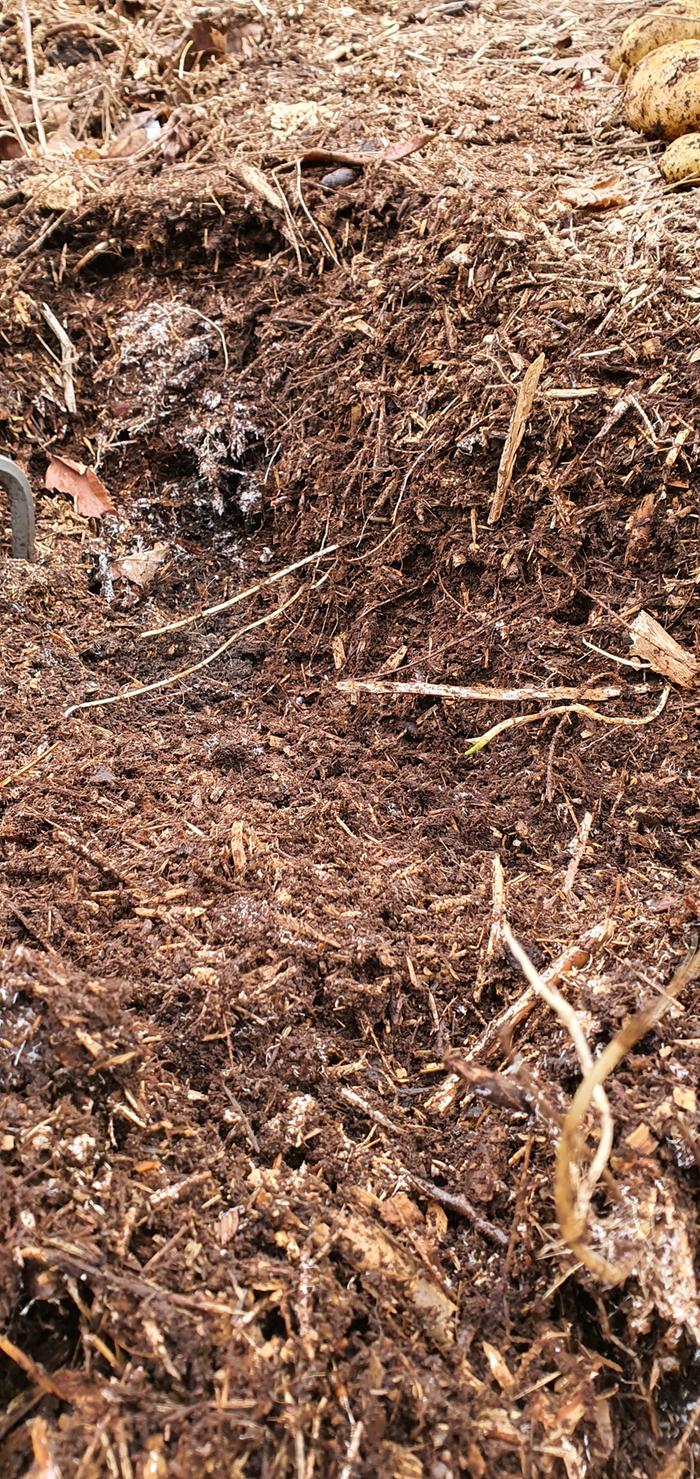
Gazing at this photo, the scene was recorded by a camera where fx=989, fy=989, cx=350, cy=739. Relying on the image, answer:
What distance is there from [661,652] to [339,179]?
176cm

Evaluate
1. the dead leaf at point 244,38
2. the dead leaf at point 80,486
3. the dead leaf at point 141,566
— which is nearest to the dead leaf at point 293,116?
the dead leaf at point 244,38

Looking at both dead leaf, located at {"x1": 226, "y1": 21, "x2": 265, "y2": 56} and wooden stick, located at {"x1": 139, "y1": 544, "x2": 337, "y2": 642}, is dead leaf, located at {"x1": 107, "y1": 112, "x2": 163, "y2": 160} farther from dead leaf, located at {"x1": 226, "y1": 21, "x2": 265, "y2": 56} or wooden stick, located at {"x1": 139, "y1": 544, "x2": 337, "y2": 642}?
wooden stick, located at {"x1": 139, "y1": 544, "x2": 337, "y2": 642}

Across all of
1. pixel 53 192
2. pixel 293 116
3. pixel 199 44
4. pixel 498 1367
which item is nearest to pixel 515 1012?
pixel 498 1367

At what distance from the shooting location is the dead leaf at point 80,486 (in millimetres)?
2793

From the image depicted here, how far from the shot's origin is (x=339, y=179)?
288 cm

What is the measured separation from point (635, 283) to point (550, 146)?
859mm

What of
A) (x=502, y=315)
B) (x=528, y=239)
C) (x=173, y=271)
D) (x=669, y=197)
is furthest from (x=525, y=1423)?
(x=173, y=271)

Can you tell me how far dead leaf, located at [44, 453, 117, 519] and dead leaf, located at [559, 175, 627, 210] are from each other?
1.50 metres

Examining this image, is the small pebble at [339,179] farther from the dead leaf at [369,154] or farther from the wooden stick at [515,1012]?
the wooden stick at [515,1012]

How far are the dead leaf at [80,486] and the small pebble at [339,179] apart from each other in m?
1.09

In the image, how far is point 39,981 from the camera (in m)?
1.57

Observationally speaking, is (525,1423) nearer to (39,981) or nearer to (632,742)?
(39,981)

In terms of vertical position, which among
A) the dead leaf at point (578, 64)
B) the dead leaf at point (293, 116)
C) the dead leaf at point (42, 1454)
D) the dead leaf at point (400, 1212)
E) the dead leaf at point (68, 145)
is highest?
the dead leaf at point (578, 64)

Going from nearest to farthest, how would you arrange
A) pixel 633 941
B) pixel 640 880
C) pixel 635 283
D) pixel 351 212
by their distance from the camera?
pixel 633 941, pixel 640 880, pixel 635 283, pixel 351 212
